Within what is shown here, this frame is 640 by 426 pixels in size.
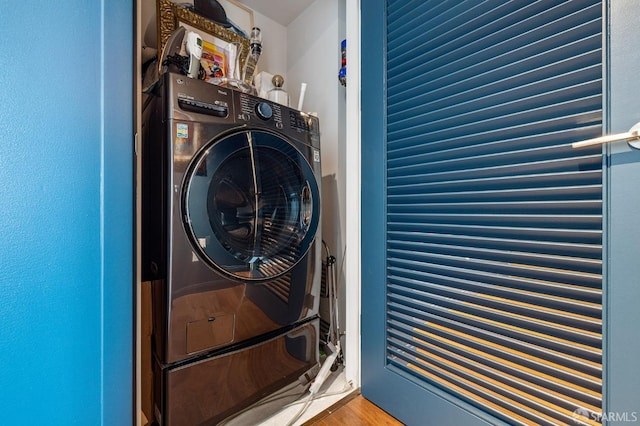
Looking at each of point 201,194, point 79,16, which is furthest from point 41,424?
point 79,16

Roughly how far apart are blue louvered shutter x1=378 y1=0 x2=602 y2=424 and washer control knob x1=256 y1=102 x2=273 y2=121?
0.50 m

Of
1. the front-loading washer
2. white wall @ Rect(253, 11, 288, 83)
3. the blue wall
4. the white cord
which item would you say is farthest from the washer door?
white wall @ Rect(253, 11, 288, 83)

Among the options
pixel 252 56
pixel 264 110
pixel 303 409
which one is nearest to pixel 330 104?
pixel 252 56

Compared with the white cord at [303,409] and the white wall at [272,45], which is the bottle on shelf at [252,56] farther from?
the white cord at [303,409]

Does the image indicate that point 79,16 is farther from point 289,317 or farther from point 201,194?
point 289,317

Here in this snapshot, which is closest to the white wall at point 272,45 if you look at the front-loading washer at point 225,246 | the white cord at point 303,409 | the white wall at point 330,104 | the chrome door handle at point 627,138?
the white wall at point 330,104

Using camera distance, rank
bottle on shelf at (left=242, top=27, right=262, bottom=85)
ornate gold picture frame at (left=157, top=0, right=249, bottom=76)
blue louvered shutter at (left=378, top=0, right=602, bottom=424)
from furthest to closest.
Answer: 1. bottle on shelf at (left=242, top=27, right=262, bottom=85)
2. ornate gold picture frame at (left=157, top=0, right=249, bottom=76)
3. blue louvered shutter at (left=378, top=0, right=602, bottom=424)

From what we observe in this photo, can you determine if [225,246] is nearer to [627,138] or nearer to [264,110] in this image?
[264,110]

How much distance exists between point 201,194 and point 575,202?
3.61 feet

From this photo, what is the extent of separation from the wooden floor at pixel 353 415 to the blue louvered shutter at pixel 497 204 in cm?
22

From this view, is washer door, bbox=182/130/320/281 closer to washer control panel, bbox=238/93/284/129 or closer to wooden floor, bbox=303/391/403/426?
washer control panel, bbox=238/93/284/129

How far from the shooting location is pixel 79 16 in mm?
674

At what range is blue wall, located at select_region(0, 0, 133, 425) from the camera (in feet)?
1.99

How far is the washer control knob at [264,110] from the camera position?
1075 mm
